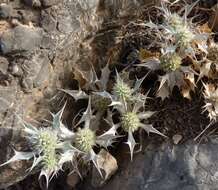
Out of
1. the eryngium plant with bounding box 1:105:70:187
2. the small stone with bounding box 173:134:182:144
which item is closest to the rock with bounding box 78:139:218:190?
the small stone with bounding box 173:134:182:144

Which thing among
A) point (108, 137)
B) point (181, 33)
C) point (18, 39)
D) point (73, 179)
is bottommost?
point (73, 179)

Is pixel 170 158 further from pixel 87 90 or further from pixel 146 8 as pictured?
pixel 146 8

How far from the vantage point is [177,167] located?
2756 millimetres

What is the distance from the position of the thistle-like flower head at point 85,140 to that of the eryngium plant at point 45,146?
0.31 feet

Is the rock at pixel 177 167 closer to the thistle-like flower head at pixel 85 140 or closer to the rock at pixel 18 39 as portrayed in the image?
the thistle-like flower head at pixel 85 140

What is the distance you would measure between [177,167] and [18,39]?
1137 millimetres

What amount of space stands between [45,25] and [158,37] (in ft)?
2.21

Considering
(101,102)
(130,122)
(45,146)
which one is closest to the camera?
(45,146)

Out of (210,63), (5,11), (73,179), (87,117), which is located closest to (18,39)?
(5,11)

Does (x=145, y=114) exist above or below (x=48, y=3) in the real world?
below

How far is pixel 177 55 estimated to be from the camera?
2713mm

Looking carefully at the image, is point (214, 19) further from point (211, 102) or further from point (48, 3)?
point (48, 3)

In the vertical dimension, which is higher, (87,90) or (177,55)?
(177,55)

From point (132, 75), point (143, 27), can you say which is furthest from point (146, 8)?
point (132, 75)
